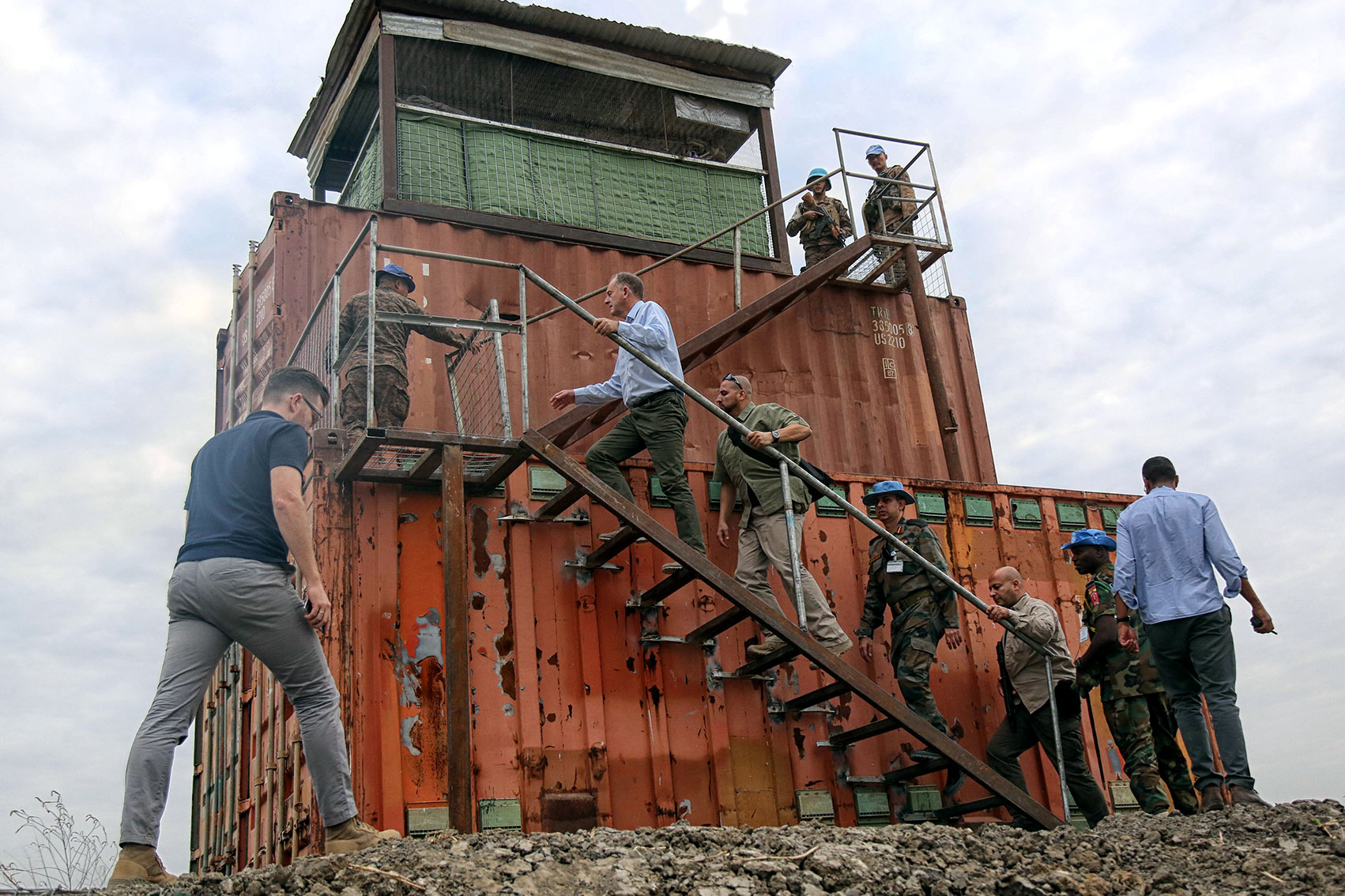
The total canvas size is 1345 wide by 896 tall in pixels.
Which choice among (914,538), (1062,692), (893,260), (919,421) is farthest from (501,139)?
(1062,692)

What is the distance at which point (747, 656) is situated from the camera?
23.0ft

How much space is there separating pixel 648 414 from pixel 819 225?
478 cm

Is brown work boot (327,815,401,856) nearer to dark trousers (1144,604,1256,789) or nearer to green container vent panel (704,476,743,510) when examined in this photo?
green container vent panel (704,476,743,510)

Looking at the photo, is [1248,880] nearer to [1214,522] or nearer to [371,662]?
[1214,522]

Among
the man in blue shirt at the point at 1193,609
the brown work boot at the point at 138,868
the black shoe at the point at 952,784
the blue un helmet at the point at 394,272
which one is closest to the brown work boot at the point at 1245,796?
the man in blue shirt at the point at 1193,609

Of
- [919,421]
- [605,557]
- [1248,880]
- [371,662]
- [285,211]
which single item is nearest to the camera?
[1248,880]

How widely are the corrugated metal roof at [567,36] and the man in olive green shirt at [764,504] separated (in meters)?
4.86

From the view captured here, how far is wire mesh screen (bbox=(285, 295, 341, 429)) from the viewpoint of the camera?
23.2 feet

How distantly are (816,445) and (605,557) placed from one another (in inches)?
138

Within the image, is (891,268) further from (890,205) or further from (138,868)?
(138,868)

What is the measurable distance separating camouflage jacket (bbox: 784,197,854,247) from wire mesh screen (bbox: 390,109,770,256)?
295mm

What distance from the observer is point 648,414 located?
6.69 m

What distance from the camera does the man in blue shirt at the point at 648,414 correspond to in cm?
662

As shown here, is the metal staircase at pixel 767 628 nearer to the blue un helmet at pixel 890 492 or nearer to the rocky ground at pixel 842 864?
the rocky ground at pixel 842 864
